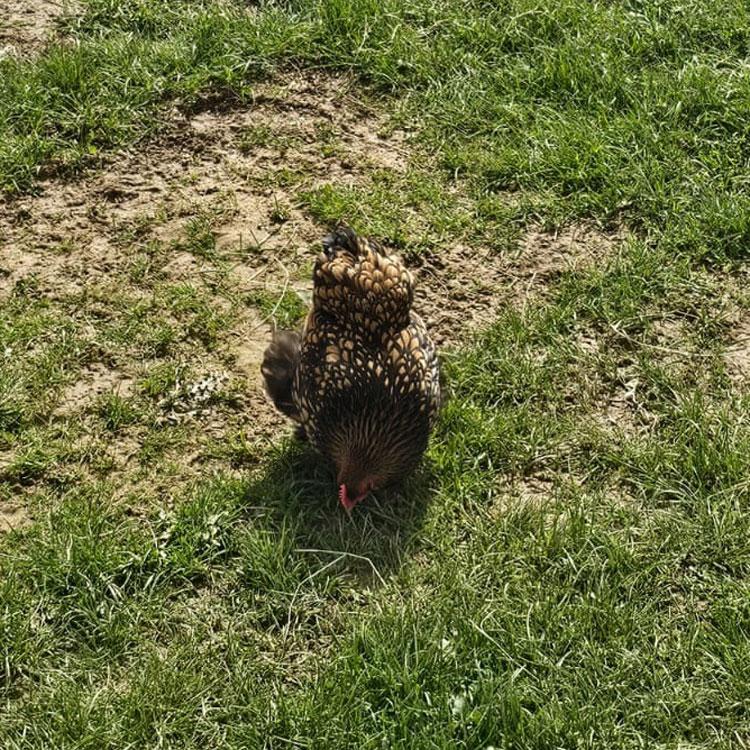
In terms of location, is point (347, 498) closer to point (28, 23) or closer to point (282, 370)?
point (282, 370)

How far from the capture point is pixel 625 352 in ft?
16.8

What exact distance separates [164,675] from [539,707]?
4.51 feet

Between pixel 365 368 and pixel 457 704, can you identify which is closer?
pixel 457 704

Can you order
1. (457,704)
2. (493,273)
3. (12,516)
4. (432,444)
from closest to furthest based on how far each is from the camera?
(457,704)
(12,516)
(432,444)
(493,273)

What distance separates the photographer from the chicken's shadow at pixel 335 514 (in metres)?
4.37

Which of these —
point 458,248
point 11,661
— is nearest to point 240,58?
point 458,248

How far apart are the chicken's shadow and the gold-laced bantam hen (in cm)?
16

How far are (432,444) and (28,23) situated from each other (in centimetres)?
391

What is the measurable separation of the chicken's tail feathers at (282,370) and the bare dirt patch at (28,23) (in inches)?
115

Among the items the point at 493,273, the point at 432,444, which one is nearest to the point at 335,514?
the point at 432,444

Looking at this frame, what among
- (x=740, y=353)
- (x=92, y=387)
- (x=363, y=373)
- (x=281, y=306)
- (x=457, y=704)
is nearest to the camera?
(x=457, y=704)

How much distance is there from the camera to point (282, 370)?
4746 mm

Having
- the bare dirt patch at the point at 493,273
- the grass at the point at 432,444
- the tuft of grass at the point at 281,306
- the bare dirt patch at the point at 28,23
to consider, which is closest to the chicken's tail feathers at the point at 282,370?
the grass at the point at 432,444

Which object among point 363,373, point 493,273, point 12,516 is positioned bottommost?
point 12,516
